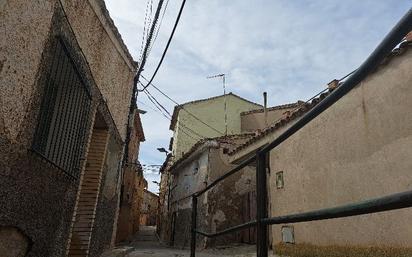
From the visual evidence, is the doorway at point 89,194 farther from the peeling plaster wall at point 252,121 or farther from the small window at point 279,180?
the peeling plaster wall at point 252,121

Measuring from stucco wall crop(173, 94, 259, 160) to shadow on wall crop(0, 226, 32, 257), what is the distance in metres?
18.0

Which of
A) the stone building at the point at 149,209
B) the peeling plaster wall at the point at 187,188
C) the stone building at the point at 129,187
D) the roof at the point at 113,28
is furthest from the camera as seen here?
the stone building at the point at 149,209

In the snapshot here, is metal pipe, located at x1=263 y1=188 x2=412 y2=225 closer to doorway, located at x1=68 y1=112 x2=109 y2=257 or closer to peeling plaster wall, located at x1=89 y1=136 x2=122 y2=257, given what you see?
doorway, located at x1=68 y1=112 x2=109 y2=257

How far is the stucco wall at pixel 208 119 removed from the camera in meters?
21.0

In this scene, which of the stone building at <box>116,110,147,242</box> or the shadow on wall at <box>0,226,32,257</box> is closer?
the shadow on wall at <box>0,226,32,257</box>

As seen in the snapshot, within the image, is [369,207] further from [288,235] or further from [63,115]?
[288,235]

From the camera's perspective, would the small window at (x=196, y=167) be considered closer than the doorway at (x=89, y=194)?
No

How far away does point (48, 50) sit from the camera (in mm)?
2938

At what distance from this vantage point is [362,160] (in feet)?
18.7

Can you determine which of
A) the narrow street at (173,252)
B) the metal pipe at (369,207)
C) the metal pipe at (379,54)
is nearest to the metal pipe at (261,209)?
the metal pipe at (369,207)

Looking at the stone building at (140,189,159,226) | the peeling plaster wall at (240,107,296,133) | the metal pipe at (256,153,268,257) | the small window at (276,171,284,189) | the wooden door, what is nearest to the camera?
the metal pipe at (256,153,268,257)

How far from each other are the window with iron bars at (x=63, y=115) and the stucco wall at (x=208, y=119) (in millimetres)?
16701

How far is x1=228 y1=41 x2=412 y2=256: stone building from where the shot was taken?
5055mm

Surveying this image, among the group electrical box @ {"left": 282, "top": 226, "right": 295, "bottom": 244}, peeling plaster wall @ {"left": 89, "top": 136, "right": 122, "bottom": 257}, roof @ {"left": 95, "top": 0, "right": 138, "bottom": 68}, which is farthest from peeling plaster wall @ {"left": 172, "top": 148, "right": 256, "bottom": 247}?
Answer: roof @ {"left": 95, "top": 0, "right": 138, "bottom": 68}
